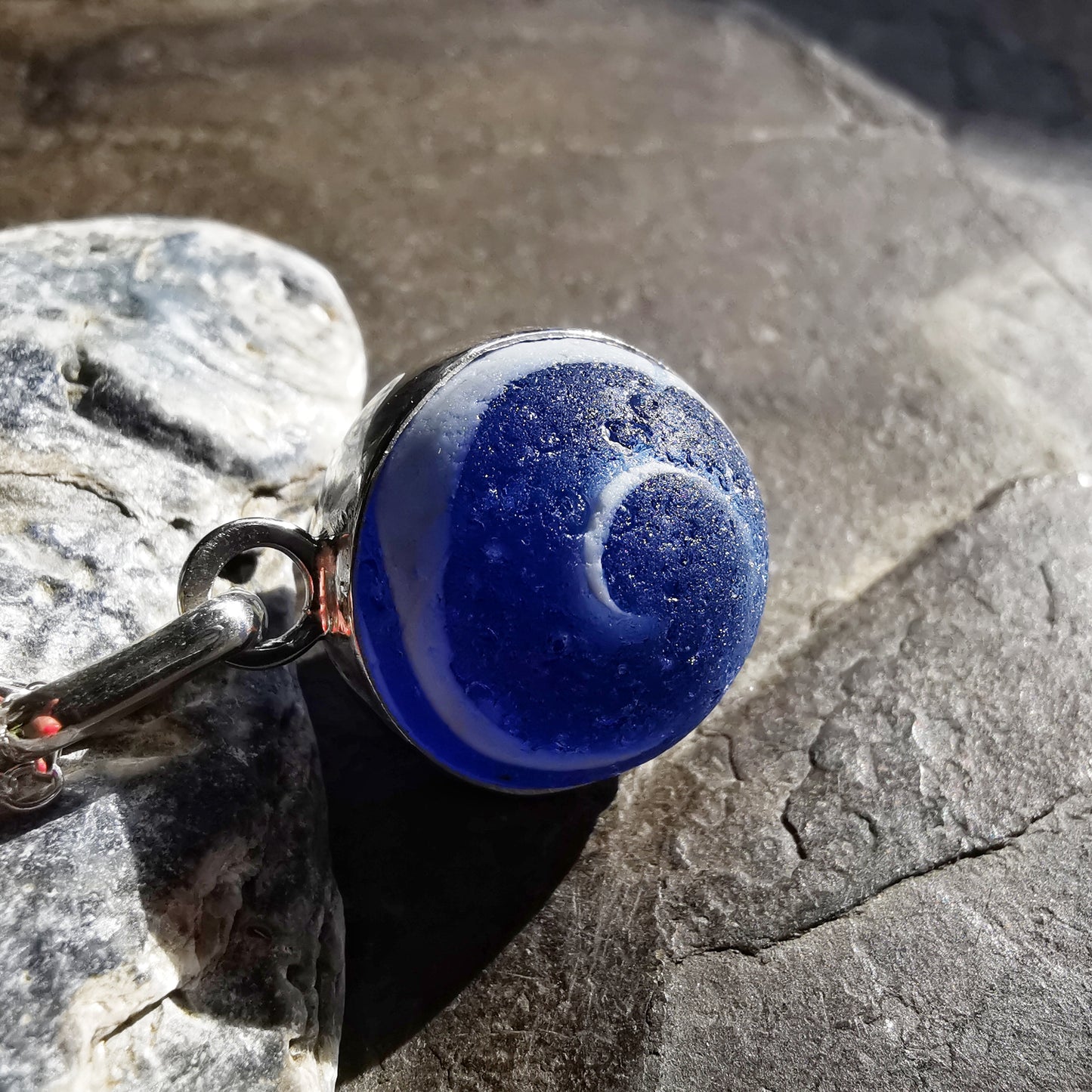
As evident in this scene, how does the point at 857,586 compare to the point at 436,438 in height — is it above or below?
below

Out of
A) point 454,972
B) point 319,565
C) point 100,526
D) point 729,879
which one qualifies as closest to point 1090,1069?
point 729,879

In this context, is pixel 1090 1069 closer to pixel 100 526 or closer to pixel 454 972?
pixel 454 972

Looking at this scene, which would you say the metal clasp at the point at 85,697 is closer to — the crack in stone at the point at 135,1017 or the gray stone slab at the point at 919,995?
the crack in stone at the point at 135,1017

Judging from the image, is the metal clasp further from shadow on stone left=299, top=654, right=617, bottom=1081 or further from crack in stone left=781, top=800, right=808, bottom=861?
crack in stone left=781, top=800, right=808, bottom=861

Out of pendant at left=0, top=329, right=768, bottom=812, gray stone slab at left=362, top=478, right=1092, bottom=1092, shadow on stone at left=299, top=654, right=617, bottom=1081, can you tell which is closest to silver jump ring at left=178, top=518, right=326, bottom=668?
pendant at left=0, top=329, right=768, bottom=812

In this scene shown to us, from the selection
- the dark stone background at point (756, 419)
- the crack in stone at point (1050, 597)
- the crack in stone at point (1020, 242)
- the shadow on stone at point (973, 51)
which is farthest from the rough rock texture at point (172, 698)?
the shadow on stone at point (973, 51)

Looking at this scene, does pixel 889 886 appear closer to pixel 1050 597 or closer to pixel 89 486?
pixel 1050 597
